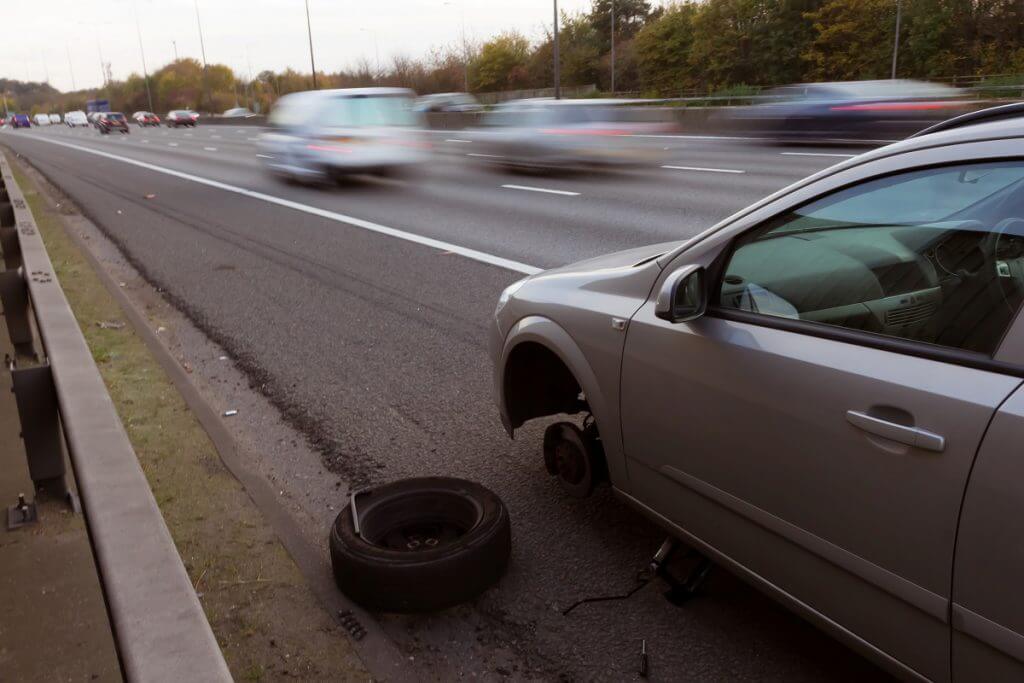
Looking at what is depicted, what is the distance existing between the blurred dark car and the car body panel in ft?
52.5

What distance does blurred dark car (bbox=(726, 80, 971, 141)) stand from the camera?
1616 centimetres

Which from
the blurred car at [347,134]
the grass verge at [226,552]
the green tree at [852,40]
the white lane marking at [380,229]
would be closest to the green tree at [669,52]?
the green tree at [852,40]

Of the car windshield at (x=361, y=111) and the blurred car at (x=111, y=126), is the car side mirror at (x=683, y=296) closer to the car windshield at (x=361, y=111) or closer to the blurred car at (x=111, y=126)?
the car windshield at (x=361, y=111)

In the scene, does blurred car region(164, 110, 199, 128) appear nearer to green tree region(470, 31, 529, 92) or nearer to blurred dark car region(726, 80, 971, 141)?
green tree region(470, 31, 529, 92)

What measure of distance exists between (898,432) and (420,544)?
198 cm

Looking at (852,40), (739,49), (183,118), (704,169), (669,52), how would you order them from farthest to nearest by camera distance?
1. (183,118)
2. (669,52)
3. (739,49)
4. (852,40)
5. (704,169)

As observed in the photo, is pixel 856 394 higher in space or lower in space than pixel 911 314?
lower

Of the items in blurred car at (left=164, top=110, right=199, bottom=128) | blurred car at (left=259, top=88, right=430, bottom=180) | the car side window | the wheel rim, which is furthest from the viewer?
blurred car at (left=164, top=110, right=199, bottom=128)

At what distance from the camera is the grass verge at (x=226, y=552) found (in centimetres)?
282

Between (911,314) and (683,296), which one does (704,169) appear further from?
(911,314)

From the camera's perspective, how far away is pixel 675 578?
306 cm

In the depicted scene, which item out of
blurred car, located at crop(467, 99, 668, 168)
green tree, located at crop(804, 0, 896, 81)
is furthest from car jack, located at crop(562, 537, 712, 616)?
green tree, located at crop(804, 0, 896, 81)

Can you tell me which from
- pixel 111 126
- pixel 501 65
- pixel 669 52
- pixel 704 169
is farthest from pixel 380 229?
pixel 501 65

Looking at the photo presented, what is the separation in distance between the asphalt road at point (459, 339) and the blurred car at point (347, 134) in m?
0.52
